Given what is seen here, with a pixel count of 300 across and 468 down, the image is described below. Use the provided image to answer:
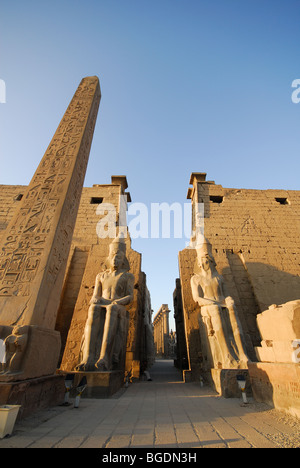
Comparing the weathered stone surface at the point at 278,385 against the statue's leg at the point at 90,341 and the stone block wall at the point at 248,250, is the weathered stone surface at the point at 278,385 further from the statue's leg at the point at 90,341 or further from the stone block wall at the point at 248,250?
the statue's leg at the point at 90,341

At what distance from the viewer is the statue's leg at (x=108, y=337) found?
11.9 ft

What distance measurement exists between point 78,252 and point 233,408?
5965 mm

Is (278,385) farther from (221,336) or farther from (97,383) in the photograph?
(97,383)

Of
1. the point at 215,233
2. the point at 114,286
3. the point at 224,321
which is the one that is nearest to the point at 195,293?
the point at 224,321

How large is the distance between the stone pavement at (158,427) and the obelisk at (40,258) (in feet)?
1.72

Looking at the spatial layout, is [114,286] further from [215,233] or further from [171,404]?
[215,233]

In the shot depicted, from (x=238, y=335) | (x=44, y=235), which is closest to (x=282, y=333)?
(x=238, y=335)

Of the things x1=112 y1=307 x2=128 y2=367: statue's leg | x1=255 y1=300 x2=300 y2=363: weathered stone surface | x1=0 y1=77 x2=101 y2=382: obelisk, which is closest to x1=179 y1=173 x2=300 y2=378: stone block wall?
x1=112 y1=307 x2=128 y2=367: statue's leg

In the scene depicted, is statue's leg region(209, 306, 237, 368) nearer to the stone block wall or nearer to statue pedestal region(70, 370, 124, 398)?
the stone block wall

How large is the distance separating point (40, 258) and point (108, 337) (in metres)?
2.00

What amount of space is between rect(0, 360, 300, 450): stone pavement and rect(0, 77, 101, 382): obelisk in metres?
0.52

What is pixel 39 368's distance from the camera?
238cm

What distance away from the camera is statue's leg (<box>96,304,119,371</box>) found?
362 cm

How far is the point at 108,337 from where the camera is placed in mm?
3873
